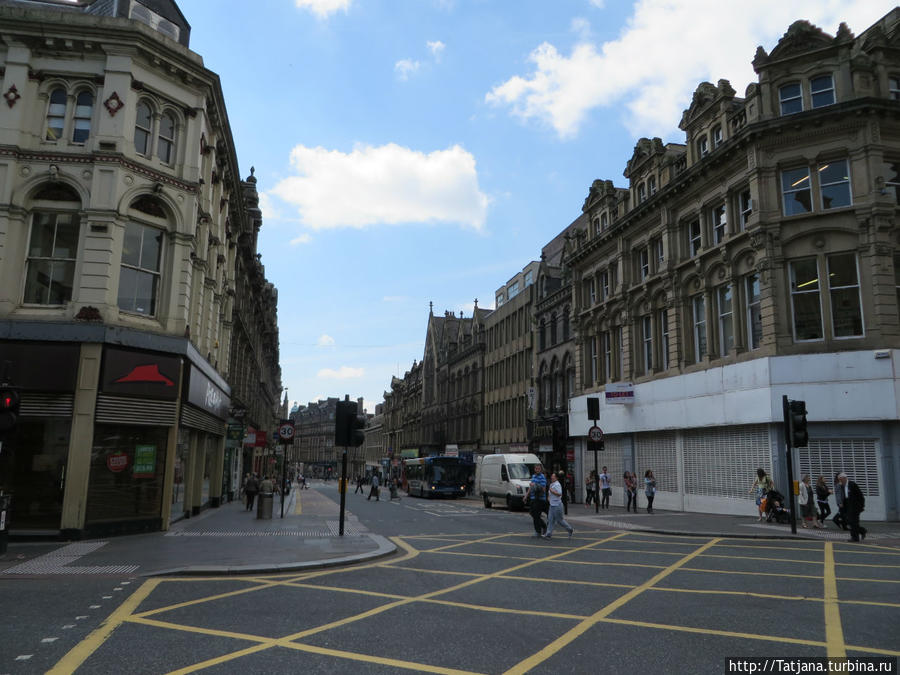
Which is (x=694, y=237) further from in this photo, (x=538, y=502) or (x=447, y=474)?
(x=447, y=474)

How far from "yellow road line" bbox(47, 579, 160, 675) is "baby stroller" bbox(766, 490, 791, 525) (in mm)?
19095

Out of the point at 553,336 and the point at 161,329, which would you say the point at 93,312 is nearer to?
the point at 161,329

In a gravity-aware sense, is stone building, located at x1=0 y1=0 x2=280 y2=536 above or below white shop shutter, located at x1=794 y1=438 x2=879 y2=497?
above

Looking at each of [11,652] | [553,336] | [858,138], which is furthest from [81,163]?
[553,336]

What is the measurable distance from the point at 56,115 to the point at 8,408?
30.6 feet

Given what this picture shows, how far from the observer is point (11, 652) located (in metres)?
5.96

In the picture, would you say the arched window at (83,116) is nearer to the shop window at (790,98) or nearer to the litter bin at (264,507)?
the litter bin at (264,507)

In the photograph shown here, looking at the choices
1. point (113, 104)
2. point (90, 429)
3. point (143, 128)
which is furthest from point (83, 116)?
point (90, 429)

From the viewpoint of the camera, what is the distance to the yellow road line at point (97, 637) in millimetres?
5570

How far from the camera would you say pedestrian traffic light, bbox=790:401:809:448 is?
17172mm

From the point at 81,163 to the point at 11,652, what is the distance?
45.9 feet

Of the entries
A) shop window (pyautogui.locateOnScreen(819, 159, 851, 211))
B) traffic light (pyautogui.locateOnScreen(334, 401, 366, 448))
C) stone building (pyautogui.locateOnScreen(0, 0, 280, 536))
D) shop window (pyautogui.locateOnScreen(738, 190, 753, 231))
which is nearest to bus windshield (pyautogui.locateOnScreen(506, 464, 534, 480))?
shop window (pyautogui.locateOnScreen(738, 190, 753, 231))

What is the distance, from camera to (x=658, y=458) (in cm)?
2986

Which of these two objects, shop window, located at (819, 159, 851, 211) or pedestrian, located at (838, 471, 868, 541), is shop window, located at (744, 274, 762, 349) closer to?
shop window, located at (819, 159, 851, 211)
